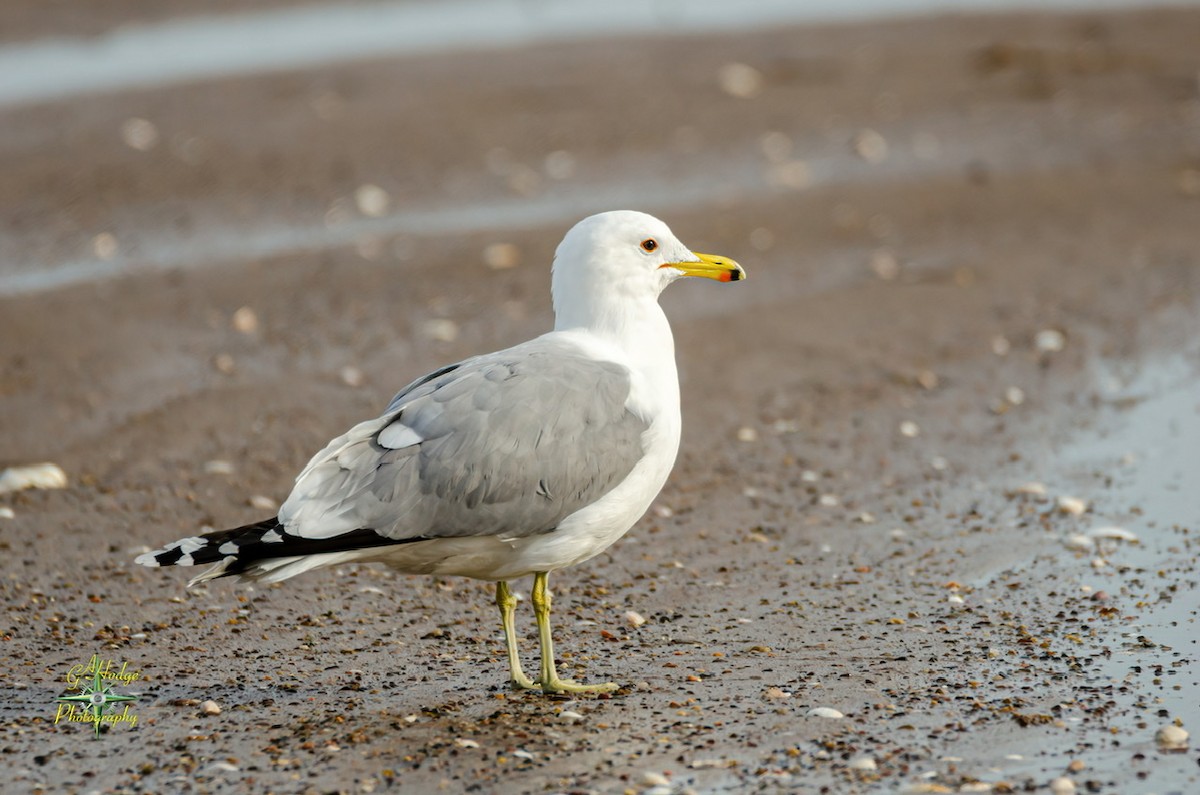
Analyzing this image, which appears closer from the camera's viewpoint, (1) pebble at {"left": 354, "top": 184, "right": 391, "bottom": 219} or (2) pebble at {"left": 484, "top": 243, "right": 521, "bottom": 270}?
(2) pebble at {"left": 484, "top": 243, "right": 521, "bottom": 270}

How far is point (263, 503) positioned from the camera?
7398 mm

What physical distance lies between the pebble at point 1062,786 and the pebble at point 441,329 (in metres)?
5.66

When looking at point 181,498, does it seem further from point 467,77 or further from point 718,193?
point 467,77

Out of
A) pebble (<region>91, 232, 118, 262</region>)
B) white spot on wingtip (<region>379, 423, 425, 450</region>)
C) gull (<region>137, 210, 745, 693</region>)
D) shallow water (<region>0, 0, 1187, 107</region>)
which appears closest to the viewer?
gull (<region>137, 210, 745, 693</region>)

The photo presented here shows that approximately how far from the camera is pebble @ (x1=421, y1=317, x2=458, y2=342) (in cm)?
959

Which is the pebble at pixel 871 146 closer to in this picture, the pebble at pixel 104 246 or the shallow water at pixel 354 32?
the shallow water at pixel 354 32

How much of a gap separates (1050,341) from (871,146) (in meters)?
4.34

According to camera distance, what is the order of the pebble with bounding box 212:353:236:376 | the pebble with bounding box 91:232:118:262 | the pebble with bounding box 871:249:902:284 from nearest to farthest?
the pebble with bounding box 212:353:236:376
the pebble with bounding box 871:249:902:284
the pebble with bounding box 91:232:118:262

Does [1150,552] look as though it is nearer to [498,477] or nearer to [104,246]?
[498,477]

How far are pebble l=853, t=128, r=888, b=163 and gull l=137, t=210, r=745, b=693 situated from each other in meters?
8.07

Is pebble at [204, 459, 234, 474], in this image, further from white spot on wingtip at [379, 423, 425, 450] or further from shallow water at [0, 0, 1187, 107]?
shallow water at [0, 0, 1187, 107]

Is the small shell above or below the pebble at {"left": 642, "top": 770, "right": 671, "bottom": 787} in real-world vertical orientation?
→ above

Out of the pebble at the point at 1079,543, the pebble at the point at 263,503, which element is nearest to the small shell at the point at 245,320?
the pebble at the point at 263,503

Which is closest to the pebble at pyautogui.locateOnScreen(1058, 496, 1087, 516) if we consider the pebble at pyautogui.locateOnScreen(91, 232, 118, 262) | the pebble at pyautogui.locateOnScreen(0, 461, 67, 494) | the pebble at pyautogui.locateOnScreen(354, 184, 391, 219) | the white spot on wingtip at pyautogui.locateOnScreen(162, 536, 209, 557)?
the white spot on wingtip at pyautogui.locateOnScreen(162, 536, 209, 557)
